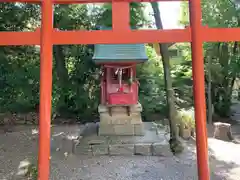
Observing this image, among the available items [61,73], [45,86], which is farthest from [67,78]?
[45,86]

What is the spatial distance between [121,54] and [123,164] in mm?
2541

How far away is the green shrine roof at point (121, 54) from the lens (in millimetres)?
6547

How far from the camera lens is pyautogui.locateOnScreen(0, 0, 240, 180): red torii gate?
9.02 ft

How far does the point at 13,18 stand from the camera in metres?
9.58

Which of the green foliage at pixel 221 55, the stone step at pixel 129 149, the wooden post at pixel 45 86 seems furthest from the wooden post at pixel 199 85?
the green foliage at pixel 221 55

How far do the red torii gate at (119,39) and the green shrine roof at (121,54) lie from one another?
373 centimetres

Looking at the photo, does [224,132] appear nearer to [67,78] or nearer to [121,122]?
[121,122]

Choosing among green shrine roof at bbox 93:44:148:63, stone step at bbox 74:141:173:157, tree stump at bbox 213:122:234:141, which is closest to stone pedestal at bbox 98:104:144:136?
stone step at bbox 74:141:173:157

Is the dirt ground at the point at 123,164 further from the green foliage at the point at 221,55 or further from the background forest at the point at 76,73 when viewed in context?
the green foliage at the point at 221,55

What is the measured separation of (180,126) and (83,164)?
3.21 metres

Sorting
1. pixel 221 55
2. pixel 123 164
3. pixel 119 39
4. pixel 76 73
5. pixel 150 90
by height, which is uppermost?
pixel 221 55

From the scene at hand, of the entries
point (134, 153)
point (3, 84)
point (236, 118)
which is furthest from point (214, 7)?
point (3, 84)

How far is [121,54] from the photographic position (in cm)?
666

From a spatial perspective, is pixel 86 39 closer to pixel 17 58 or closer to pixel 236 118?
pixel 17 58
